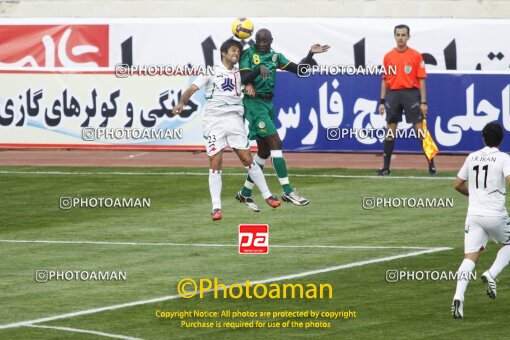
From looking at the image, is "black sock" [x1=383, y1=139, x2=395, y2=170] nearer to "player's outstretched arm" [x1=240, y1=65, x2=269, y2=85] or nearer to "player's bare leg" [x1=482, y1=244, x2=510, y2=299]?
"player's outstretched arm" [x1=240, y1=65, x2=269, y2=85]

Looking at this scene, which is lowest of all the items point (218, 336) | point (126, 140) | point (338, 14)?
point (218, 336)

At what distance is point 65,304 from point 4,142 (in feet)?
48.4

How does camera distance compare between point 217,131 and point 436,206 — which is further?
point 436,206

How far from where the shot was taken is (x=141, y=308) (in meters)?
14.9

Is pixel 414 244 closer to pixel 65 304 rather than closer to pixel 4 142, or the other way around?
pixel 65 304

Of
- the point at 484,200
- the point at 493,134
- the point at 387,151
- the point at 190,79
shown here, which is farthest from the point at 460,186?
the point at 190,79

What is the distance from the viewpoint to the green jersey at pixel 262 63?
60.8 ft

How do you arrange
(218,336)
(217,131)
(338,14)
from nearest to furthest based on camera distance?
1. (218,336)
2. (217,131)
3. (338,14)

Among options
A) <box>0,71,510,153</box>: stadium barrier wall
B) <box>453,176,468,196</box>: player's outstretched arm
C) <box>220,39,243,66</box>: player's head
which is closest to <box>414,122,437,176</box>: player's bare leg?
<box>0,71,510,153</box>: stadium barrier wall

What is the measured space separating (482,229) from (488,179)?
556 millimetres

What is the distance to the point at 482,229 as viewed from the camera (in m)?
14.4

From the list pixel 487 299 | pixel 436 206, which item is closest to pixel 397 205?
pixel 436 206

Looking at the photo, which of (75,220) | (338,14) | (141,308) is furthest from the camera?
(338,14)

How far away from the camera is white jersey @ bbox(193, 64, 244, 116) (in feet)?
60.2
